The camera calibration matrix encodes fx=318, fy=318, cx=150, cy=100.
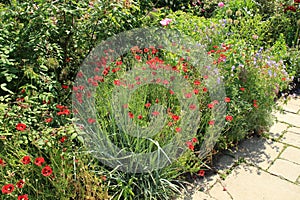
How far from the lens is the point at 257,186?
2531 mm

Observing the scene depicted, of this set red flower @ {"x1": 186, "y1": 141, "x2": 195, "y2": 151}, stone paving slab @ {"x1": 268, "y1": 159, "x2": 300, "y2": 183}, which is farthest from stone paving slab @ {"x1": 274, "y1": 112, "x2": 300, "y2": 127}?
red flower @ {"x1": 186, "y1": 141, "x2": 195, "y2": 151}

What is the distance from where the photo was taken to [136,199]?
225 centimetres

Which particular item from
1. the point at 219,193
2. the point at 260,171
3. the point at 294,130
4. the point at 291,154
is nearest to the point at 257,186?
the point at 260,171

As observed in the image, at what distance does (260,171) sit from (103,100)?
1.46 metres

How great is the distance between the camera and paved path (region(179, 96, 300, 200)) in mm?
2445

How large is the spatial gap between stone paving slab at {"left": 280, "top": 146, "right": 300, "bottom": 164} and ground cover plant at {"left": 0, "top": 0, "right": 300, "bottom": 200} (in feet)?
0.97

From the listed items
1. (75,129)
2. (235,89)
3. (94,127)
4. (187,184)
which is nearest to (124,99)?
(94,127)

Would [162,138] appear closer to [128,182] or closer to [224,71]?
[128,182]

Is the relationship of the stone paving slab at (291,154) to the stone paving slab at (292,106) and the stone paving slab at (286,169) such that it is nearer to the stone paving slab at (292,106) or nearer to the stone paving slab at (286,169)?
the stone paving slab at (286,169)

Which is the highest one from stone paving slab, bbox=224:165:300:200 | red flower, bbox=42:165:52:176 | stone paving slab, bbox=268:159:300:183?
red flower, bbox=42:165:52:176

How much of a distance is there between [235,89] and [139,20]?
121 centimetres

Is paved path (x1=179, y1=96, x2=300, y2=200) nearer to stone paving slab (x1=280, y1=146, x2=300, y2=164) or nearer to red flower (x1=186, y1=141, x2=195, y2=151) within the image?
stone paving slab (x1=280, y1=146, x2=300, y2=164)

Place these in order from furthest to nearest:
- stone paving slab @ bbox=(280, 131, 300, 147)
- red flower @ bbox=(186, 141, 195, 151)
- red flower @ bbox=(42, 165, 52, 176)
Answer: stone paving slab @ bbox=(280, 131, 300, 147) → red flower @ bbox=(186, 141, 195, 151) → red flower @ bbox=(42, 165, 52, 176)

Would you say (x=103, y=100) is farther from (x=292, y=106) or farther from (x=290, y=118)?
(x=292, y=106)
